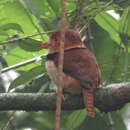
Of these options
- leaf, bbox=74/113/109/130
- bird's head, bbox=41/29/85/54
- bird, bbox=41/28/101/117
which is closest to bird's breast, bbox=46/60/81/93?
bird, bbox=41/28/101/117

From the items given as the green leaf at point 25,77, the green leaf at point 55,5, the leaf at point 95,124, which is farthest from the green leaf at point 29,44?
the leaf at point 95,124

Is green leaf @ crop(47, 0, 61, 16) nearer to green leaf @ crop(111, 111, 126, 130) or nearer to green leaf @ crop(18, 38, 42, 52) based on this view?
green leaf @ crop(18, 38, 42, 52)

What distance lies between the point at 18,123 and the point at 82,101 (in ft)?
2.78

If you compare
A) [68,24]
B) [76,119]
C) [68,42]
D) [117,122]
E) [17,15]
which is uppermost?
[17,15]

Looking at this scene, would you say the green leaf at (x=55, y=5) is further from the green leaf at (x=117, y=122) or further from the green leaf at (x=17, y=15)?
the green leaf at (x=117, y=122)

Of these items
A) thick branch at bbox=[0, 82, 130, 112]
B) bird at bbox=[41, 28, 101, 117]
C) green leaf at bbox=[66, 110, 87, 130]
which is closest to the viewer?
thick branch at bbox=[0, 82, 130, 112]

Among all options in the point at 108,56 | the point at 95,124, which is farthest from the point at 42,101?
the point at 108,56

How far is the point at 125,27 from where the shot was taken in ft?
7.98

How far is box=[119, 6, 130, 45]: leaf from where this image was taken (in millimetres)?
2402

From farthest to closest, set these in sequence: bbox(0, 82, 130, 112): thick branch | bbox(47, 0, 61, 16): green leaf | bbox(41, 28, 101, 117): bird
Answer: bbox(47, 0, 61, 16): green leaf
bbox(41, 28, 101, 117): bird
bbox(0, 82, 130, 112): thick branch

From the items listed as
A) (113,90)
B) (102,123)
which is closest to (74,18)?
(113,90)

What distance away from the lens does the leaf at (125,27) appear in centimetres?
240

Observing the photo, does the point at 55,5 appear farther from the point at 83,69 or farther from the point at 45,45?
the point at 83,69

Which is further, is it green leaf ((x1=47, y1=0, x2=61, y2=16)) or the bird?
green leaf ((x1=47, y1=0, x2=61, y2=16))
